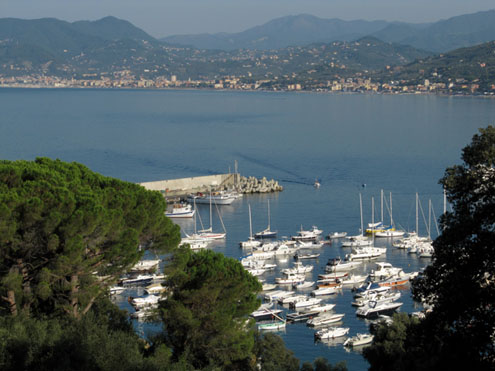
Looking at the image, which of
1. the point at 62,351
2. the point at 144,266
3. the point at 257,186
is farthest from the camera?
the point at 257,186

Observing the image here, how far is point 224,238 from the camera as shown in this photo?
22484mm

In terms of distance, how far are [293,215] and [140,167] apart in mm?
15063

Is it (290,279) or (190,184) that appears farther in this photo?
(190,184)

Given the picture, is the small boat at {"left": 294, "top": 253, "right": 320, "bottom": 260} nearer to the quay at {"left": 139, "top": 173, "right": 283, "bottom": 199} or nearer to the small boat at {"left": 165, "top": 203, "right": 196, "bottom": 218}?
the small boat at {"left": 165, "top": 203, "right": 196, "bottom": 218}

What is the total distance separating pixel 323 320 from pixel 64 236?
25.1 feet

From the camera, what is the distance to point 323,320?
14.4 meters

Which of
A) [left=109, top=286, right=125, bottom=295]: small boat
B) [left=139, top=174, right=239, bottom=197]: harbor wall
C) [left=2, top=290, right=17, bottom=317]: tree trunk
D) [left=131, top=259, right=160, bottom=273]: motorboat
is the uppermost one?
[left=2, top=290, right=17, bottom=317]: tree trunk

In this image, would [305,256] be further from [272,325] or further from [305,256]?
[272,325]

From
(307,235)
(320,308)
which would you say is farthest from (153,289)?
(307,235)

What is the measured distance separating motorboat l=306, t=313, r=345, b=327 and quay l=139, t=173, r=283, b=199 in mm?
15232

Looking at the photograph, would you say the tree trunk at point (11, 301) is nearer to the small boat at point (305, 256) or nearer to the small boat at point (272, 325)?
the small boat at point (272, 325)

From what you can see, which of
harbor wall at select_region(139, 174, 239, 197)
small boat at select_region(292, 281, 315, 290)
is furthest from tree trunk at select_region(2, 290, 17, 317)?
harbor wall at select_region(139, 174, 239, 197)

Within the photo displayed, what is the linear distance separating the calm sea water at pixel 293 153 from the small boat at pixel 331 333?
0.68ft

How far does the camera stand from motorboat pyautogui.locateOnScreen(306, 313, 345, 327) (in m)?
14.3
